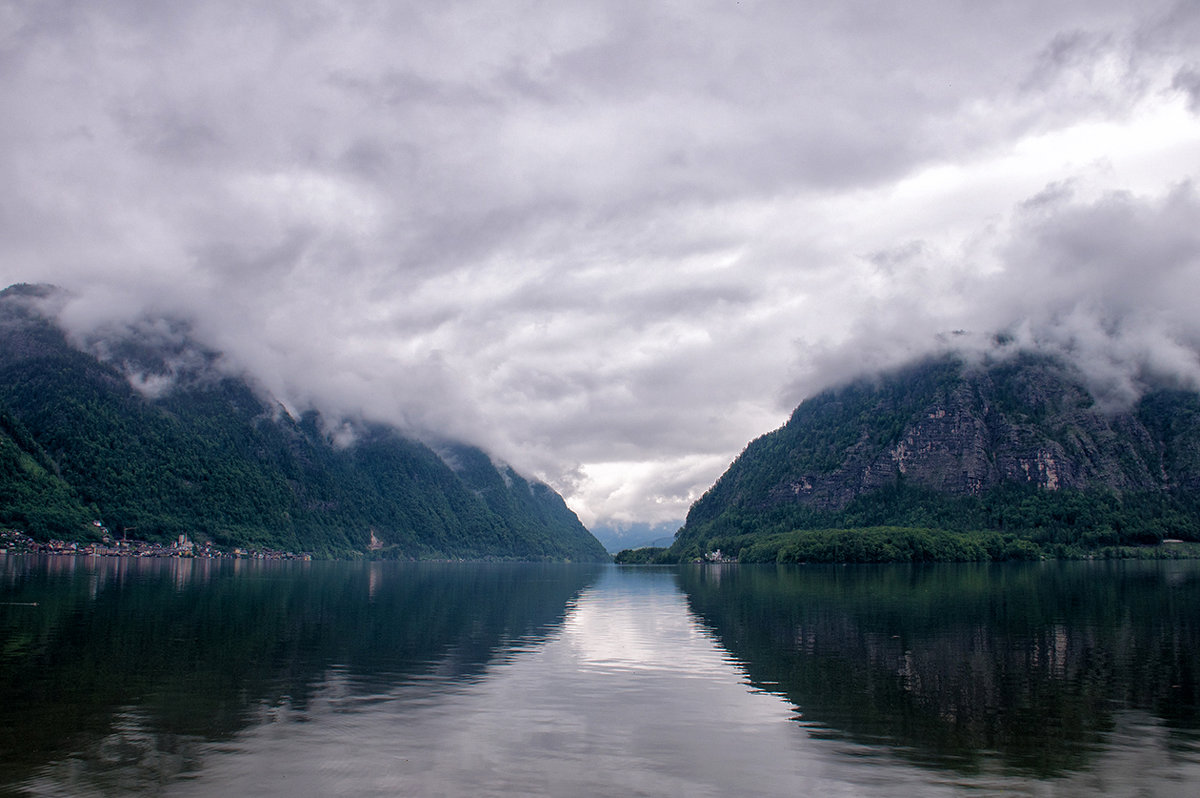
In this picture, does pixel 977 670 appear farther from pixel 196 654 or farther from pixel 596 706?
pixel 196 654

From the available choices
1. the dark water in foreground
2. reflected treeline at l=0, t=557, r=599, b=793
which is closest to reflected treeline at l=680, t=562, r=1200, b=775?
the dark water in foreground

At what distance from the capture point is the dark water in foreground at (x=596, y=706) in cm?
2473

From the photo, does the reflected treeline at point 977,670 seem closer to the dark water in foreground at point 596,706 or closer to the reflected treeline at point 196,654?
the dark water in foreground at point 596,706

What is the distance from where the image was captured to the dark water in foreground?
24.7 meters

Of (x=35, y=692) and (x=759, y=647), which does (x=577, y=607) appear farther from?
(x=35, y=692)

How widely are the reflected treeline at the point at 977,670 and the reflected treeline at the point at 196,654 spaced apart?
19.9m

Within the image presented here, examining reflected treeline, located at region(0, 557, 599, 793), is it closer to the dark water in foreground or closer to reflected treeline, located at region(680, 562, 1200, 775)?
the dark water in foreground

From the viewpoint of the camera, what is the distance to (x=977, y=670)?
4366 centimetres

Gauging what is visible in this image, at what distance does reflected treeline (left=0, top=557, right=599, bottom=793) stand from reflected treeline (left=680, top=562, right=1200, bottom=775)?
65.5ft

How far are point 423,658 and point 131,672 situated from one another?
15.9 m

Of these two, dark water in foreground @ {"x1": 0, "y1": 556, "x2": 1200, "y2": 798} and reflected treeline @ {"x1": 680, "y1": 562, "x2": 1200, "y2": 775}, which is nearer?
dark water in foreground @ {"x1": 0, "y1": 556, "x2": 1200, "y2": 798}

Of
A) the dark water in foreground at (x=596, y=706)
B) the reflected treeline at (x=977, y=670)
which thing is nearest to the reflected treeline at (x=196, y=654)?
the dark water in foreground at (x=596, y=706)

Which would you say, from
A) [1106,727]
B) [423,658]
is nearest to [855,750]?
[1106,727]

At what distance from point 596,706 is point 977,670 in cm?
2261
